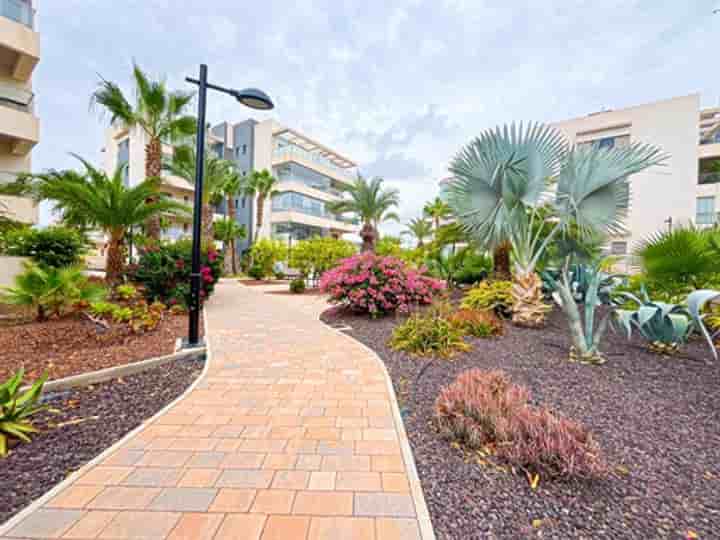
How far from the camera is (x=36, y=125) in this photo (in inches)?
463

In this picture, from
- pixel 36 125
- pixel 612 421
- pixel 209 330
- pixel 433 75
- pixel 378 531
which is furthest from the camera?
pixel 36 125

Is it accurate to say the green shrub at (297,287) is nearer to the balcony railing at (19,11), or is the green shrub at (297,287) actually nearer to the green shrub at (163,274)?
the green shrub at (163,274)

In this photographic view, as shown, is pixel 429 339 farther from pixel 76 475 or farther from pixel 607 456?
pixel 76 475

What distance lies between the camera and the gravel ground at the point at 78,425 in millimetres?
1928

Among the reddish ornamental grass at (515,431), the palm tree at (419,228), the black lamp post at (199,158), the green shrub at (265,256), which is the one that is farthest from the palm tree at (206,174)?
the palm tree at (419,228)

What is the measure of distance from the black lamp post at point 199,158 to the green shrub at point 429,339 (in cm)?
319

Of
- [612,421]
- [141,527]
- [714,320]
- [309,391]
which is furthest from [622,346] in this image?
[141,527]

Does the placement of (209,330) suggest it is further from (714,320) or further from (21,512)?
(714,320)

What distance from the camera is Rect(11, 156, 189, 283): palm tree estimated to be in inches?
273

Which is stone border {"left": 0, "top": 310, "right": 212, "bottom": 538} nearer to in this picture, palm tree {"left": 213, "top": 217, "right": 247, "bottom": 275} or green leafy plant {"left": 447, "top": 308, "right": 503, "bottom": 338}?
green leafy plant {"left": 447, "top": 308, "right": 503, "bottom": 338}

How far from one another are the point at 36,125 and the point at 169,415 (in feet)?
51.9

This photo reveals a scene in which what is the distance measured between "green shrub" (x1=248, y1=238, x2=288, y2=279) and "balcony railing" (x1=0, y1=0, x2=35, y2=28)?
1355 cm

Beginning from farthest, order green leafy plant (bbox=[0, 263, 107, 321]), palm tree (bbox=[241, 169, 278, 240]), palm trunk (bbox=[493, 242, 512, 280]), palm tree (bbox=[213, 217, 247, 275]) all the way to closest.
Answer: palm tree (bbox=[241, 169, 278, 240]) → palm tree (bbox=[213, 217, 247, 275]) → palm trunk (bbox=[493, 242, 512, 280]) → green leafy plant (bbox=[0, 263, 107, 321])

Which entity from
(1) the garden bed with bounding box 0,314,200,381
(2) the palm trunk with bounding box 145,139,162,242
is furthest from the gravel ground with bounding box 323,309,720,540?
(2) the palm trunk with bounding box 145,139,162,242
